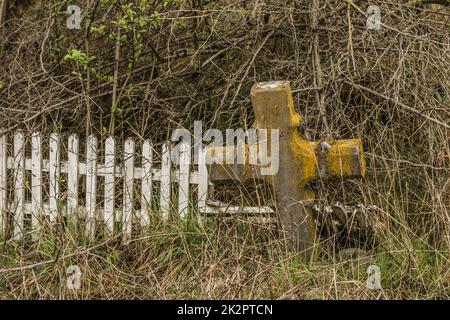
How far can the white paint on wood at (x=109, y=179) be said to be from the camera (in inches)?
180

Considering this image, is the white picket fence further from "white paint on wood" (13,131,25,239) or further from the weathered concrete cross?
the weathered concrete cross

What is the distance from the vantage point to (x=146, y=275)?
3.87 m

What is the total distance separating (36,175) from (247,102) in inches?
61.2

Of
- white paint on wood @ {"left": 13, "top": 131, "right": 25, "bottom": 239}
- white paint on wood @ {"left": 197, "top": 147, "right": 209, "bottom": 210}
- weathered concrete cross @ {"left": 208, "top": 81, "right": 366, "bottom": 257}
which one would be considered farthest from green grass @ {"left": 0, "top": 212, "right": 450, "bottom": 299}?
white paint on wood @ {"left": 13, "top": 131, "right": 25, "bottom": 239}

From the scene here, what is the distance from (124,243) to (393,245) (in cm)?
160

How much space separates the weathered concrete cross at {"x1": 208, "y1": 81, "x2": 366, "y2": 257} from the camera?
150 inches

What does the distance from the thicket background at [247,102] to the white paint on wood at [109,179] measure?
0.20 metres

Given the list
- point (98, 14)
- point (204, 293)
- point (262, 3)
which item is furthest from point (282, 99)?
point (98, 14)

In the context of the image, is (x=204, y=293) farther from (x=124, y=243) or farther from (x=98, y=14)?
(x=98, y=14)

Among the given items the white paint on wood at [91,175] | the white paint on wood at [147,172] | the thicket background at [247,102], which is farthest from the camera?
the white paint on wood at [91,175]

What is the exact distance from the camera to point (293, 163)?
12.8 ft

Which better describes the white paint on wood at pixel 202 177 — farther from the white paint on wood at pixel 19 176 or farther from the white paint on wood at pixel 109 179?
the white paint on wood at pixel 19 176

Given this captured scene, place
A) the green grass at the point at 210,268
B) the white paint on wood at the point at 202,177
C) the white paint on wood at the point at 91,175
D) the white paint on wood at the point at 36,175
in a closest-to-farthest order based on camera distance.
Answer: the green grass at the point at 210,268, the white paint on wood at the point at 202,177, the white paint on wood at the point at 91,175, the white paint on wood at the point at 36,175

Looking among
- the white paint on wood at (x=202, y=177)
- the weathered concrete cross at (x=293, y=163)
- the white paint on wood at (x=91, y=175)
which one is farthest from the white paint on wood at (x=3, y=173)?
the weathered concrete cross at (x=293, y=163)
